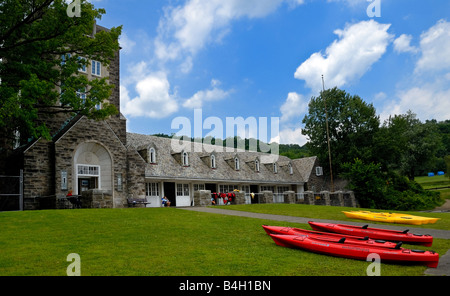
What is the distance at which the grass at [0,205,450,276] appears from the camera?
22.8 ft

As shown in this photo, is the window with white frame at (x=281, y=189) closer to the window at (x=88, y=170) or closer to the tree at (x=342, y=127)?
the tree at (x=342, y=127)

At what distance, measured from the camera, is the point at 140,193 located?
24.5 m

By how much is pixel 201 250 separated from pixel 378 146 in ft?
136

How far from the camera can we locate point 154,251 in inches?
335

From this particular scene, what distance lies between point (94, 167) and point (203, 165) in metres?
12.9

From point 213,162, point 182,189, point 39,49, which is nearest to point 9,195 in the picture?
point 39,49

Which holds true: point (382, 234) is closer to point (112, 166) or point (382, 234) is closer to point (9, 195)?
point (112, 166)

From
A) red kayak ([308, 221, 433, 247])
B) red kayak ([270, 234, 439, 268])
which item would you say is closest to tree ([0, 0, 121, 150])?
red kayak ([270, 234, 439, 268])

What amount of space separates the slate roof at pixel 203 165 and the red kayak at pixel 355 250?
18539mm

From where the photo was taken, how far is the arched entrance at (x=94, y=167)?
2184 cm
